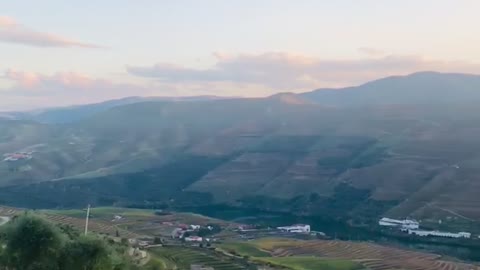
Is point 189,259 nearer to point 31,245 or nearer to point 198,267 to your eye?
point 198,267

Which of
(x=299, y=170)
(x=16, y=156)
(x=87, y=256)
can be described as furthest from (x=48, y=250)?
(x=16, y=156)

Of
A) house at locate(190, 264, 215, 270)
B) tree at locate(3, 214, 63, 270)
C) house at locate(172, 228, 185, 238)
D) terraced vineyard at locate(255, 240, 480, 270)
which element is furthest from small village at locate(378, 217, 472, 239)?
tree at locate(3, 214, 63, 270)

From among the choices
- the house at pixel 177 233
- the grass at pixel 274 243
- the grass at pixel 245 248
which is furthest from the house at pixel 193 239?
the grass at pixel 274 243

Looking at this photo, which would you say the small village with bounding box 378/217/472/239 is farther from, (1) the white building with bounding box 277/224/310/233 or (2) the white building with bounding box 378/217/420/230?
(1) the white building with bounding box 277/224/310/233

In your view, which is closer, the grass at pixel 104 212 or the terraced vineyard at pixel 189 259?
the terraced vineyard at pixel 189 259

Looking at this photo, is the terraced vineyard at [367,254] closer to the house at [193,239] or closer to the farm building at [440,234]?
the house at [193,239]

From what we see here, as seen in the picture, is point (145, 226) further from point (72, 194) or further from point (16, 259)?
point (16, 259)
